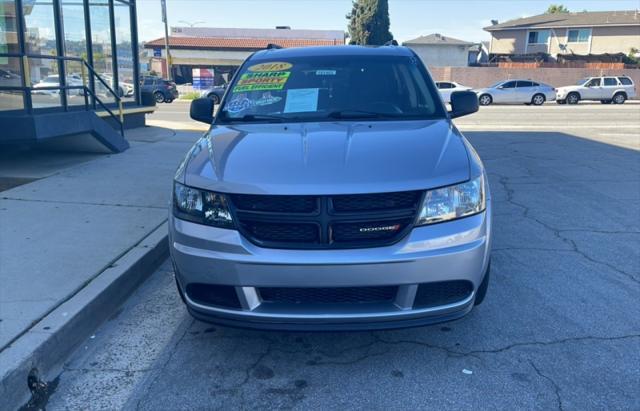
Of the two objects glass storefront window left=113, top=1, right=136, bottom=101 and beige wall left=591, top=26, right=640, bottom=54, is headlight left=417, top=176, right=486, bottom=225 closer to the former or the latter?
glass storefront window left=113, top=1, right=136, bottom=101

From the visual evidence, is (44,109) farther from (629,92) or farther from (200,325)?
(629,92)

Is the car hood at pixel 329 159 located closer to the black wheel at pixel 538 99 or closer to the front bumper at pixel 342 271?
the front bumper at pixel 342 271

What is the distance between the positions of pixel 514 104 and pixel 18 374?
30.9 meters

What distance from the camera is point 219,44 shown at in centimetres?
5094

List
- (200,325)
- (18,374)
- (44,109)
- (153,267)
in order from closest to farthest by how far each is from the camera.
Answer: (18,374) < (200,325) < (153,267) < (44,109)

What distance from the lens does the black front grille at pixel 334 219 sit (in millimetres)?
2811

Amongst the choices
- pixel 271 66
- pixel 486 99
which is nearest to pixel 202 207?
pixel 271 66

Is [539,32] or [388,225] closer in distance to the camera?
[388,225]

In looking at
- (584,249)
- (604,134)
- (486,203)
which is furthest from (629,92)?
(486,203)

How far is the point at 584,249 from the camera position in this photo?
514 centimetres

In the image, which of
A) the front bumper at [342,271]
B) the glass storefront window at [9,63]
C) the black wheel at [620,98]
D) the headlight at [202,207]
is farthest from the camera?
the black wheel at [620,98]

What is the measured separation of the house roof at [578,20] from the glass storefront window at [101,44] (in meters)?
47.4

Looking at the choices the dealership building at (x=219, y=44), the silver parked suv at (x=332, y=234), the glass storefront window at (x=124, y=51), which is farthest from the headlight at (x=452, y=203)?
the dealership building at (x=219, y=44)

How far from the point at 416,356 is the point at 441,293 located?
0.55 meters
